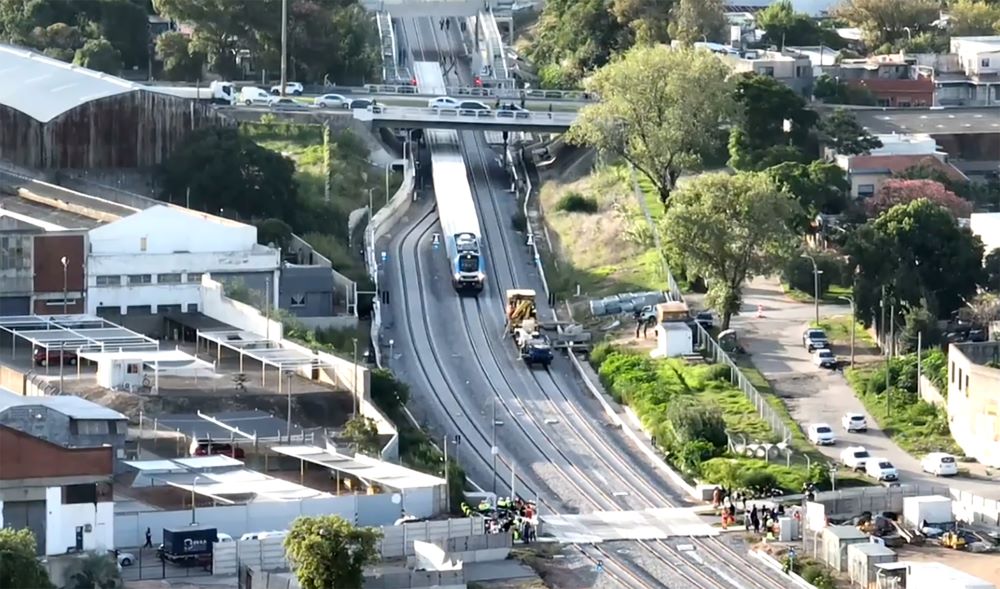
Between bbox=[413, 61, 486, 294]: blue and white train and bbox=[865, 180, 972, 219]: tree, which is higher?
bbox=[865, 180, 972, 219]: tree

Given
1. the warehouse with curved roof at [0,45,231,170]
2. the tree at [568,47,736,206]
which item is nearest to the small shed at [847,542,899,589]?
the tree at [568,47,736,206]

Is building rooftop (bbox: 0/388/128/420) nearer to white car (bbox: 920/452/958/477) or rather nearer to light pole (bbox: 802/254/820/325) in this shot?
white car (bbox: 920/452/958/477)

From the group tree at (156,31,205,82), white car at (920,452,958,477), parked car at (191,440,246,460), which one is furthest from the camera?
tree at (156,31,205,82)

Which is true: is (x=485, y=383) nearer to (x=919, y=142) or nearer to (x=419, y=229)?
(x=419, y=229)

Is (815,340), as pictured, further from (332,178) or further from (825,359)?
(332,178)

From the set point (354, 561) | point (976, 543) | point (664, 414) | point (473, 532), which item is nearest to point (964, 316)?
point (664, 414)

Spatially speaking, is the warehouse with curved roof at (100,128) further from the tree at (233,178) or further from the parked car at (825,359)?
the parked car at (825,359)

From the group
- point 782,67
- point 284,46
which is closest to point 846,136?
point 782,67

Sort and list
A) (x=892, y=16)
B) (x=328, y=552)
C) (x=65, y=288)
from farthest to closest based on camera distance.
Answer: (x=892, y=16), (x=65, y=288), (x=328, y=552)
